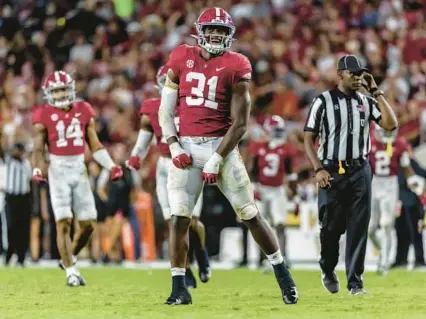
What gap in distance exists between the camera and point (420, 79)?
58.7 ft

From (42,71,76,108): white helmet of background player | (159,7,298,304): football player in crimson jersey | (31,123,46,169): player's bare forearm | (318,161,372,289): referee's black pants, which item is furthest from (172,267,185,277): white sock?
(42,71,76,108): white helmet of background player

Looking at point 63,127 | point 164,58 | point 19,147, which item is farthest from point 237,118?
point 164,58

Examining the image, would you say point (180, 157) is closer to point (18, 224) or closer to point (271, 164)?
point (271, 164)

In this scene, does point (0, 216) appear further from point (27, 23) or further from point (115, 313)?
point (115, 313)

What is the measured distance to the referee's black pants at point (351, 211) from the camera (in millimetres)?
9375

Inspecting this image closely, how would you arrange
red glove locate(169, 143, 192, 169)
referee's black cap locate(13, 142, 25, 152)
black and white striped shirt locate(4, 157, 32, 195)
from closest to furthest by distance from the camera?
red glove locate(169, 143, 192, 169), black and white striped shirt locate(4, 157, 32, 195), referee's black cap locate(13, 142, 25, 152)

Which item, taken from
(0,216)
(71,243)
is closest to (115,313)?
(71,243)

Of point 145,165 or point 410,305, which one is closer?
point 410,305

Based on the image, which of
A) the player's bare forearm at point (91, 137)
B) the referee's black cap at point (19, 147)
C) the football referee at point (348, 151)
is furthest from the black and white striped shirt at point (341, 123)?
the referee's black cap at point (19, 147)

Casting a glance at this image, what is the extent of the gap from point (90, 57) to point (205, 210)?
16.5ft

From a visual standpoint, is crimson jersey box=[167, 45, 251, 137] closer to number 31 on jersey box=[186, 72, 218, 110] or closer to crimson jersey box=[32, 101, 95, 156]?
number 31 on jersey box=[186, 72, 218, 110]

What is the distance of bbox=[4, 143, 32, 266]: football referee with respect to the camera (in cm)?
1598

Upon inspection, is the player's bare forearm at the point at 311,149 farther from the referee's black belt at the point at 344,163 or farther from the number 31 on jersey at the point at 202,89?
the number 31 on jersey at the point at 202,89

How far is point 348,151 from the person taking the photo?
9383 mm
